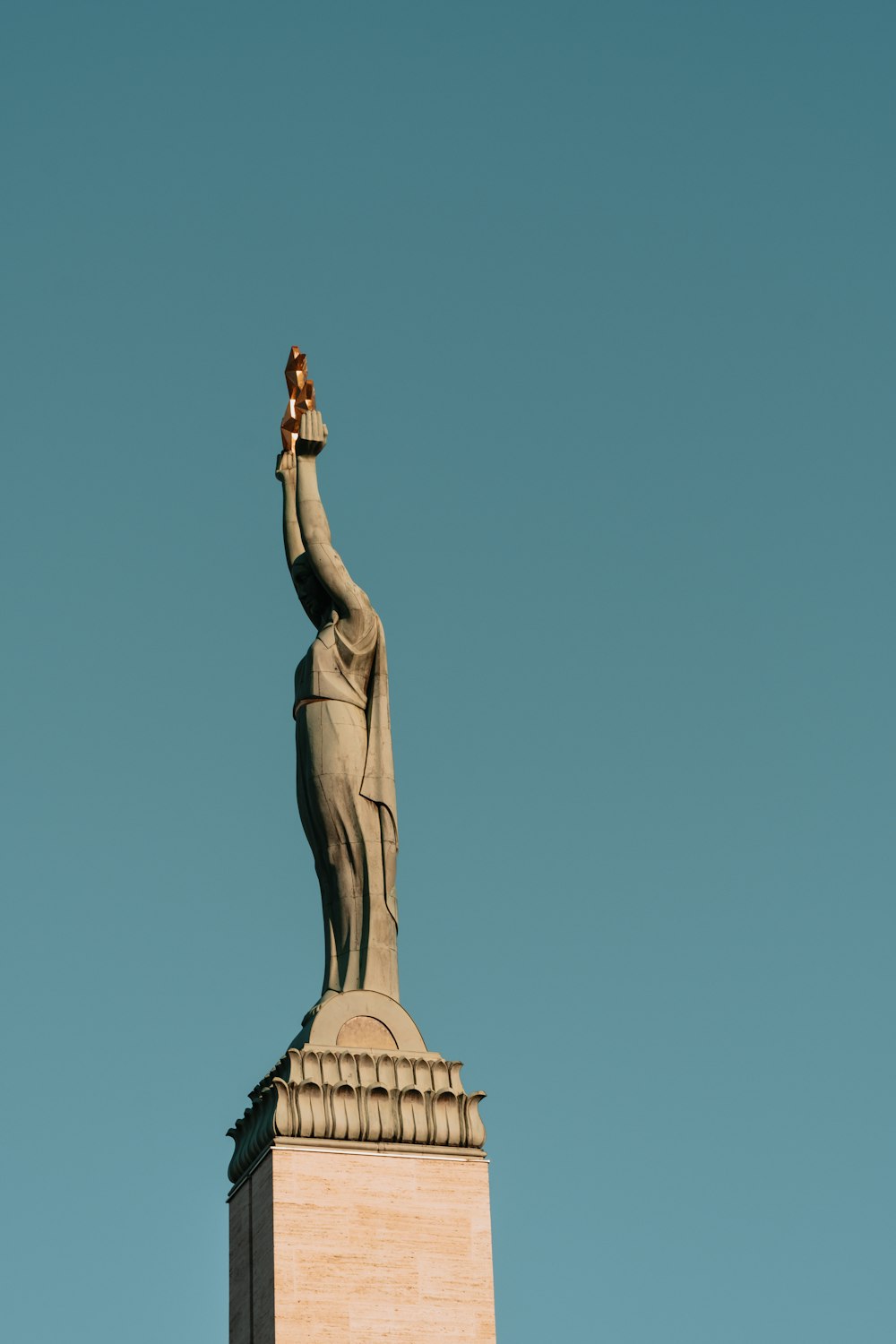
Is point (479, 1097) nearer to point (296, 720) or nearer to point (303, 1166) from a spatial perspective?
point (303, 1166)

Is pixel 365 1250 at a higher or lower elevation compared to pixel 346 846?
lower

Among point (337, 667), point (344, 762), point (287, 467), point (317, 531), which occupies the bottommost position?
point (344, 762)

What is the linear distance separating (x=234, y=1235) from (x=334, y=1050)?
2368mm

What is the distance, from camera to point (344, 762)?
92.4 feet

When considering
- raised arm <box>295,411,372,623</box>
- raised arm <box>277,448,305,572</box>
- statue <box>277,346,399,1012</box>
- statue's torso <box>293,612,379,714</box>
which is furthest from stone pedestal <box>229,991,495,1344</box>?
raised arm <box>277,448,305,572</box>

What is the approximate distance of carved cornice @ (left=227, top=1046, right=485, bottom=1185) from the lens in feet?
85.1

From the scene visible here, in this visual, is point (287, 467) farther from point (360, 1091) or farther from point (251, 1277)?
point (251, 1277)

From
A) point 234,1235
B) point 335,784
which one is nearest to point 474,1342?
point 234,1235

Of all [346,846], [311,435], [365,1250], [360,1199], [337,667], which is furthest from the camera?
[311,435]

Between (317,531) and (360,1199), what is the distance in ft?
25.7

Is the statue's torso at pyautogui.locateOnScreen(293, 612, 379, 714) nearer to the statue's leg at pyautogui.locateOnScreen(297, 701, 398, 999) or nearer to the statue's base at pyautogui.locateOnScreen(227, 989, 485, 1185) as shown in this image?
the statue's leg at pyautogui.locateOnScreen(297, 701, 398, 999)

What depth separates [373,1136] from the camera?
85.6 ft

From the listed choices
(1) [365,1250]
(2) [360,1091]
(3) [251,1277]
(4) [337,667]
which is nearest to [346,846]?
(4) [337,667]

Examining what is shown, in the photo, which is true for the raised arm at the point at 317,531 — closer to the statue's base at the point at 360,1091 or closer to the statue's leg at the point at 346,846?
the statue's leg at the point at 346,846
